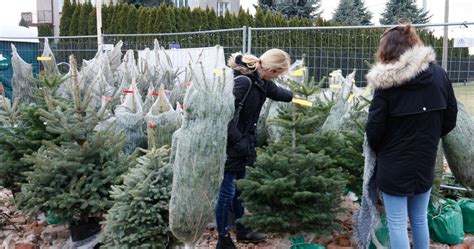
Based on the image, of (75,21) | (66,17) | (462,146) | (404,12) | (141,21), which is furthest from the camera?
(404,12)

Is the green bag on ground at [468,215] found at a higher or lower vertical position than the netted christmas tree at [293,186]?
lower

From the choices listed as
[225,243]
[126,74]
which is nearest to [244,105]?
[225,243]

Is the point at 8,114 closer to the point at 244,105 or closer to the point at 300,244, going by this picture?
the point at 244,105

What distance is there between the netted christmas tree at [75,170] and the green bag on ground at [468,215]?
2.93m

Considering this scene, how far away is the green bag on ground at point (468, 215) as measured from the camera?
179 inches

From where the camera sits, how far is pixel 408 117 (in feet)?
10.2

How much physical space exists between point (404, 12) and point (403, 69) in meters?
28.5

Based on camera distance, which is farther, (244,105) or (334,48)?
(334,48)

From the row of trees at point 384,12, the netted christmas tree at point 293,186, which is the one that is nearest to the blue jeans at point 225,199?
the netted christmas tree at point 293,186

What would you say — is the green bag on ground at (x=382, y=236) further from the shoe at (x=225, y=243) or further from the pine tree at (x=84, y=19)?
the pine tree at (x=84, y=19)

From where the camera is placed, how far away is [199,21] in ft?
65.4

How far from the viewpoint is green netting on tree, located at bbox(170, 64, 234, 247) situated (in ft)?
10.3

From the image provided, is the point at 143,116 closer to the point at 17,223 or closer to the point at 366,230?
the point at 17,223

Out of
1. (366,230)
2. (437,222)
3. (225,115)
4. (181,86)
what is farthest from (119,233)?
(181,86)
